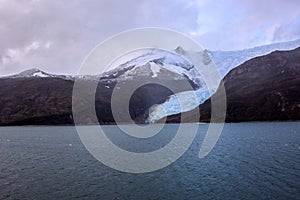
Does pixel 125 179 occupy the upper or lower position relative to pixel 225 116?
lower

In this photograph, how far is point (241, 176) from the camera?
40000 millimetres

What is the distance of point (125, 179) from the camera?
40.0 metres

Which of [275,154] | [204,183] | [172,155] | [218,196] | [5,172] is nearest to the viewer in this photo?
[218,196]

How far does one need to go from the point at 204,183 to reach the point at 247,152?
26.5 metres

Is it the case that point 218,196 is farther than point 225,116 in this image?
No

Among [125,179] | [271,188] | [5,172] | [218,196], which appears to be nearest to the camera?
[218,196]

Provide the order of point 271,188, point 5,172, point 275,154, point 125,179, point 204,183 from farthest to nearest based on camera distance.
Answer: point 275,154 < point 5,172 < point 125,179 < point 204,183 < point 271,188

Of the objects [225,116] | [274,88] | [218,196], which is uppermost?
[274,88]

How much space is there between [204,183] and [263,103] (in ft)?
533

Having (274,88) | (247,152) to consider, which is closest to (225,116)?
(274,88)

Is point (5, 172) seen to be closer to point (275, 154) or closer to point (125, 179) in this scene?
point (125, 179)

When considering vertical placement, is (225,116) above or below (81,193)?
above

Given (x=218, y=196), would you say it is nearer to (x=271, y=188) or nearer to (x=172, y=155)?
(x=271, y=188)

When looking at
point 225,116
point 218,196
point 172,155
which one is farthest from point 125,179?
point 225,116
